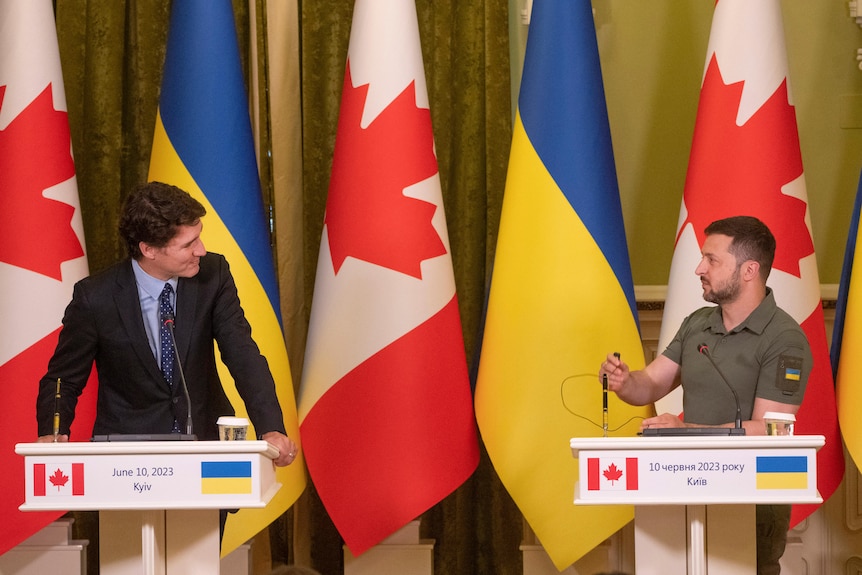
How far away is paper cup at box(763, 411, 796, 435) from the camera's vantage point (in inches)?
104

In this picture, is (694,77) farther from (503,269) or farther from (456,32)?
(503,269)

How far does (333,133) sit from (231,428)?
7.16 feet

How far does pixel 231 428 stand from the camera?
8.71ft

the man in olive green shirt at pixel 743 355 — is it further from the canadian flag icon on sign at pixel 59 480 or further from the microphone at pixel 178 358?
the canadian flag icon on sign at pixel 59 480

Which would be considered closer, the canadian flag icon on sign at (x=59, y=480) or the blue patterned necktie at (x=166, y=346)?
the canadian flag icon on sign at (x=59, y=480)

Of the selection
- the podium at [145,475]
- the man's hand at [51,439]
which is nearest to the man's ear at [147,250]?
the man's hand at [51,439]

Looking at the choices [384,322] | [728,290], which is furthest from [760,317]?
[384,322]

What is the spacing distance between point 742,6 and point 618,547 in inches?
85.1

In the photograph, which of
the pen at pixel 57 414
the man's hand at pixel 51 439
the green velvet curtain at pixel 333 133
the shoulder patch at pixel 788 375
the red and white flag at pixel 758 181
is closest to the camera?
the pen at pixel 57 414

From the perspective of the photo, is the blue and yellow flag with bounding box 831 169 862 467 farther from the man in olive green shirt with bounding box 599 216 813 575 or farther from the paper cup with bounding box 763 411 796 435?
the paper cup with bounding box 763 411 796 435

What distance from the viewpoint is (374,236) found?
3.94 meters

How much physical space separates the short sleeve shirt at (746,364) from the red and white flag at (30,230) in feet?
6.71

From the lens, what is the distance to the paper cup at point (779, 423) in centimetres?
264

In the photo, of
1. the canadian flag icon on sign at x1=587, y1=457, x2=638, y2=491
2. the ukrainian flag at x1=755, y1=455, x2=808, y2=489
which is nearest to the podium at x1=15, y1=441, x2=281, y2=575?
the canadian flag icon on sign at x1=587, y1=457, x2=638, y2=491
